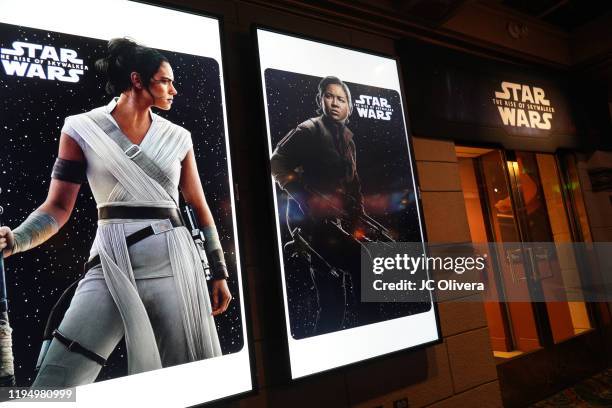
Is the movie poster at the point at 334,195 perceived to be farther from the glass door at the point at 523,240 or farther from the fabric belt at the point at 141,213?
the glass door at the point at 523,240

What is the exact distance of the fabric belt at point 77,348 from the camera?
1403mm

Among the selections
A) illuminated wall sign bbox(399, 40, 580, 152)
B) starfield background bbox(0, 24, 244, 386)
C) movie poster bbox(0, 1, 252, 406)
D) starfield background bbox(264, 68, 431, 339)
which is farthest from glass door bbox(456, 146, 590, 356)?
starfield background bbox(0, 24, 244, 386)

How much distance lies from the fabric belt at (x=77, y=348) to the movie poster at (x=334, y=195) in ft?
2.66

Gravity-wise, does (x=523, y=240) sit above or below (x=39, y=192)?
below

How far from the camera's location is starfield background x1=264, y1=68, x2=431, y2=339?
76.0 inches

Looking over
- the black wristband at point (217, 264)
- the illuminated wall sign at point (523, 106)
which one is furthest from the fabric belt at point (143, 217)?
the illuminated wall sign at point (523, 106)

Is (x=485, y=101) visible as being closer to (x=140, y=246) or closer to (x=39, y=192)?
(x=140, y=246)

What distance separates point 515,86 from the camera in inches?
136

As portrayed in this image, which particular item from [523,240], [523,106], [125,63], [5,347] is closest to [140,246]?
[5,347]

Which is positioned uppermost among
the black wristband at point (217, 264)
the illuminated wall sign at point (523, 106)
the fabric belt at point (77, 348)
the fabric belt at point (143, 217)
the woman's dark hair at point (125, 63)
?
the illuminated wall sign at point (523, 106)

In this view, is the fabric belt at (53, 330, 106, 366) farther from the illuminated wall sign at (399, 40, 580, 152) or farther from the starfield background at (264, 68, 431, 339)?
the illuminated wall sign at (399, 40, 580, 152)

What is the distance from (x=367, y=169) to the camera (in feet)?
7.59

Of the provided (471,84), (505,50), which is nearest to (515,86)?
(505,50)

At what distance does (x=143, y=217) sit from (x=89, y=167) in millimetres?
295
